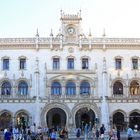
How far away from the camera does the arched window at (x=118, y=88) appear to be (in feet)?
196

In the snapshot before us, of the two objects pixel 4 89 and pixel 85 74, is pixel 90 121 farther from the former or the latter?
pixel 4 89

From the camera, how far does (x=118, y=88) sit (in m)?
59.7

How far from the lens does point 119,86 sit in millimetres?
59781

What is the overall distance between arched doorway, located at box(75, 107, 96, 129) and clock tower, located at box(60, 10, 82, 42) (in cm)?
1044

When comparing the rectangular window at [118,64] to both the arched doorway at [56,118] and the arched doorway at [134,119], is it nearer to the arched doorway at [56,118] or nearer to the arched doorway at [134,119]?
the arched doorway at [134,119]

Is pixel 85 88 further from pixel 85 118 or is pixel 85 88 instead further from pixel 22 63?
pixel 22 63

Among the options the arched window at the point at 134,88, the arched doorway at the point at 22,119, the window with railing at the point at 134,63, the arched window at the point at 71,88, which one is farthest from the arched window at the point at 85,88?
the arched doorway at the point at 22,119

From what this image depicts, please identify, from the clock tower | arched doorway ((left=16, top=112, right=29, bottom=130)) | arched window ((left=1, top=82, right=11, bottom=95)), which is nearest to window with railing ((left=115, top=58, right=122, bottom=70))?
the clock tower

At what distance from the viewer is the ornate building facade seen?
58.2 m

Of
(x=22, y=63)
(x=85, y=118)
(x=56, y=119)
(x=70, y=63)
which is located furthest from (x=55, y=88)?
(x=85, y=118)

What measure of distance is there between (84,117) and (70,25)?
13.1m

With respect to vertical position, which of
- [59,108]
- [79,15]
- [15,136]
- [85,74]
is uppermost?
[79,15]

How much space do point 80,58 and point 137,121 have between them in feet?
38.5

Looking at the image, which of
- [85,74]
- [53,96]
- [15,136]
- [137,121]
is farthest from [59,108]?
[15,136]
